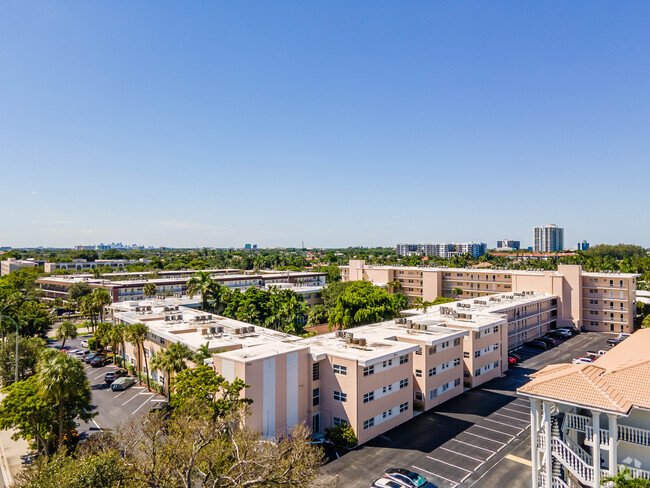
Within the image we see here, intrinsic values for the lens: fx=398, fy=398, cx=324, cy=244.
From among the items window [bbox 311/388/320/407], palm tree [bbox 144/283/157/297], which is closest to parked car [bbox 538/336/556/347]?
window [bbox 311/388/320/407]

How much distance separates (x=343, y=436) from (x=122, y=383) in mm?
28276

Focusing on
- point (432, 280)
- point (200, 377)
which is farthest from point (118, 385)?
point (432, 280)

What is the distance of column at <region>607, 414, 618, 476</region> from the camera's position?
16.3 m

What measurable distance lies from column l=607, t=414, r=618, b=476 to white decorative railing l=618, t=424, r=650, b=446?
1.06 meters

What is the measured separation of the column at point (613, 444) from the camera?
53.5ft

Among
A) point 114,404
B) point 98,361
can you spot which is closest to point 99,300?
point 98,361

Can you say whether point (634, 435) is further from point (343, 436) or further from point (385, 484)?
point (343, 436)

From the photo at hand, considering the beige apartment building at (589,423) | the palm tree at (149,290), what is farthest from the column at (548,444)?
the palm tree at (149,290)

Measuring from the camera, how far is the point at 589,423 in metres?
17.6

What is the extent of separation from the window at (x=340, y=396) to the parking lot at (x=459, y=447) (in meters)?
3.74

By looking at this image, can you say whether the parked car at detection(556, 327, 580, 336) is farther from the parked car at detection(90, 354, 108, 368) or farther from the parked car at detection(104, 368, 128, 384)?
the parked car at detection(90, 354, 108, 368)

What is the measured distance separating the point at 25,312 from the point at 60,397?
50.9 m

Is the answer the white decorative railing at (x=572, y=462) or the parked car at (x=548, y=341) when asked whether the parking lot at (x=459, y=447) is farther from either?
the parked car at (x=548, y=341)

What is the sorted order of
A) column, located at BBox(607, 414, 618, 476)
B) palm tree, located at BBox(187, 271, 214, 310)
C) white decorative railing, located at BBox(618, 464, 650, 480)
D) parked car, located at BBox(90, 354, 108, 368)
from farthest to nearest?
1. palm tree, located at BBox(187, 271, 214, 310)
2. parked car, located at BBox(90, 354, 108, 368)
3. white decorative railing, located at BBox(618, 464, 650, 480)
4. column, located at BBox(607, 414, 618, 476)
